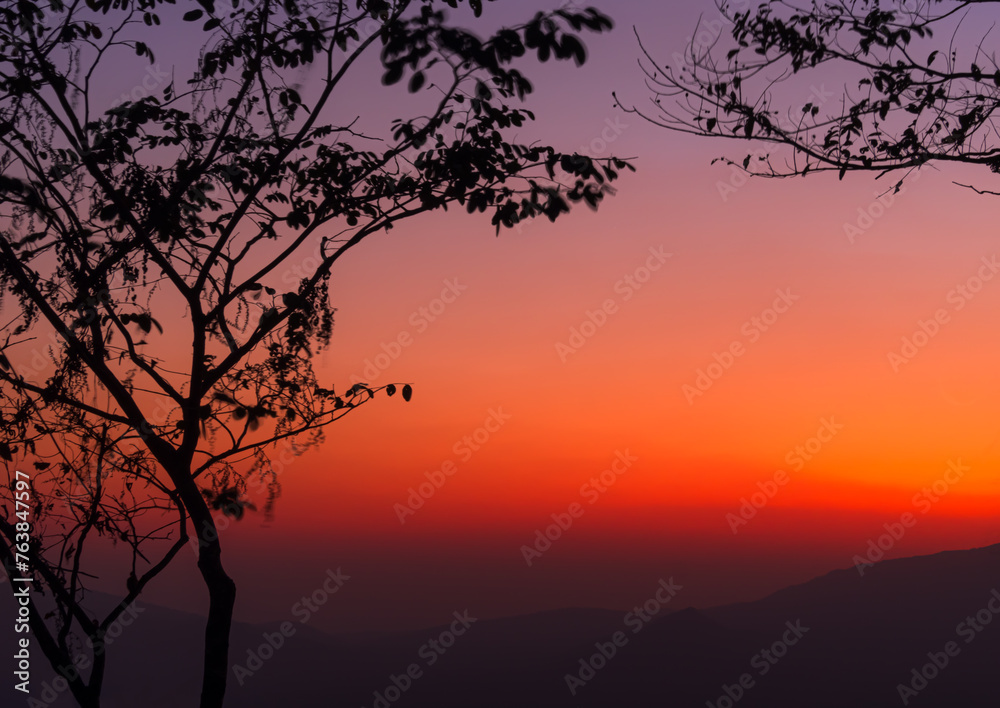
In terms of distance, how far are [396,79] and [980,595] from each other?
17140cm

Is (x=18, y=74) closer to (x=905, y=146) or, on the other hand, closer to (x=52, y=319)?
(x=52, y=319)

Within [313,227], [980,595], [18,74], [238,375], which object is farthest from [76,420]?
[980,595]

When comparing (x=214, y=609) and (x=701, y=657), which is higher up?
(x=701, y=657)

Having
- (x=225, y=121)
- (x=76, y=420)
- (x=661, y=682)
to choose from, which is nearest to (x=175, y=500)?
(x=76, y=420)

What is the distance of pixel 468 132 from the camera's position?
727 centimetres

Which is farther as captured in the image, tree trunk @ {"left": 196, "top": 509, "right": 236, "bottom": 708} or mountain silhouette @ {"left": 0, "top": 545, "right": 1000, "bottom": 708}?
mountain silhouette @ {"left": 0, "top": 545, "right": 1000, "bottom": 708}

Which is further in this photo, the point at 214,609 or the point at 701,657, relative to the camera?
the point at 701,657

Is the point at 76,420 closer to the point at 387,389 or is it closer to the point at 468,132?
the point at 387,389

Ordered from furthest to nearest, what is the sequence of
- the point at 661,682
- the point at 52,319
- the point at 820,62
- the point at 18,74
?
the point at 661,682 → the point at 820,62 → the point at 18,74 → the point at 52,319

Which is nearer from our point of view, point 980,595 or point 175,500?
point 175,500

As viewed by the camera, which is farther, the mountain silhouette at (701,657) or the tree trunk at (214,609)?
the mountain silhouette at (701,657)

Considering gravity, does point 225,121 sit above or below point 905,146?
above

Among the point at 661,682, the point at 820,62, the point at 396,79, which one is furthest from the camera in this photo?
the point at 661,682

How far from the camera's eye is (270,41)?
7.55 m
